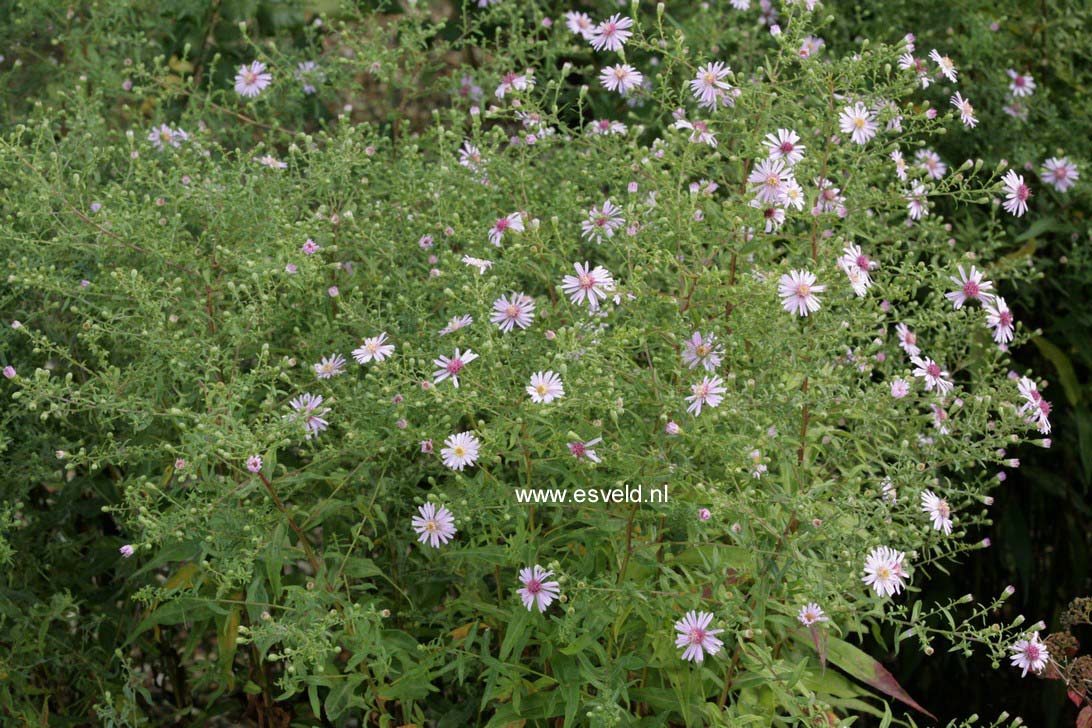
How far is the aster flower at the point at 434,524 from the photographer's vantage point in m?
2.23

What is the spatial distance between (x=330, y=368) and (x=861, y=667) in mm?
1225

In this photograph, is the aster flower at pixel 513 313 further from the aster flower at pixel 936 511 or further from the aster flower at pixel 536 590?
the aster flower at pixel 936 511

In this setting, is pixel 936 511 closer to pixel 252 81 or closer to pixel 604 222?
pixel 604 222

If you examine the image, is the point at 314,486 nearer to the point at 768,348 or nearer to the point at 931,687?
the point at 768,348

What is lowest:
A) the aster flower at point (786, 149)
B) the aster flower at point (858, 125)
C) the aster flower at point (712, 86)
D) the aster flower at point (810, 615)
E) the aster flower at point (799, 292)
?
the aster flower at point (810, 615)

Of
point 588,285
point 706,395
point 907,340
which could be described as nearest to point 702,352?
point 706,395

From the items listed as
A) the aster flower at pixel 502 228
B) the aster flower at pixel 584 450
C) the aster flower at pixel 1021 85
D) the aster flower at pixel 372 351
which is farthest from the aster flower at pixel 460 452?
the aster flower at pixel 1021 85

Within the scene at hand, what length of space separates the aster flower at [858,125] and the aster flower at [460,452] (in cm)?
94

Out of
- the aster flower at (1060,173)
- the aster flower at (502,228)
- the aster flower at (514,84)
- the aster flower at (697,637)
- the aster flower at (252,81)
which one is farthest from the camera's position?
the aster flower at (1060,173)

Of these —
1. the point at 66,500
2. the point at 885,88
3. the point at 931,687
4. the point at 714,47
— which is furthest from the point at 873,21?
the point at 66,500

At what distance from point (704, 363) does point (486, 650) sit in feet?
2.16

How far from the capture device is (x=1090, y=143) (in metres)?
3.75

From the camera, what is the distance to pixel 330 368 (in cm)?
246

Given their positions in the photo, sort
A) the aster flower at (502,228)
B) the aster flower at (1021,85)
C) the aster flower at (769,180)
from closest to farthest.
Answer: the aster flower at (769,180), the aster flower at (502,228), the aster flower at (1021,85)
